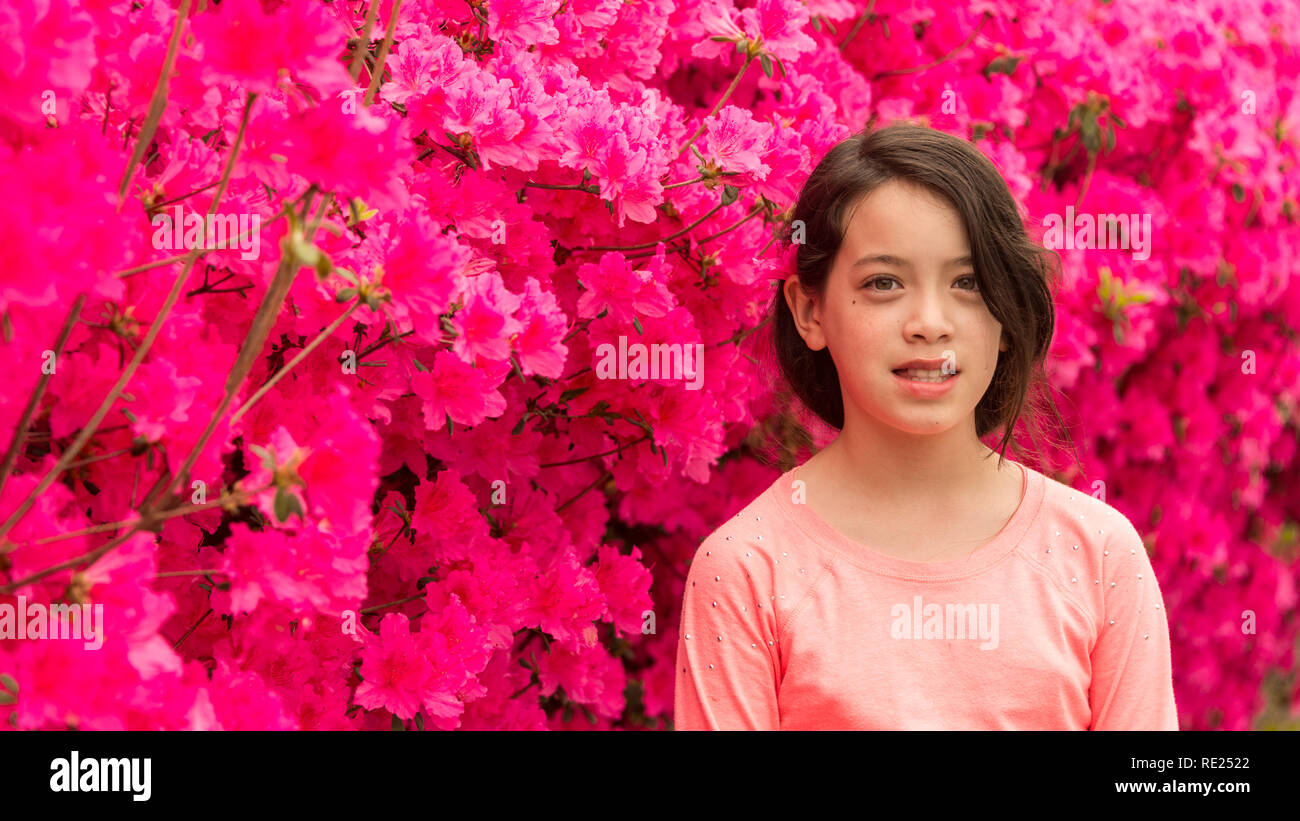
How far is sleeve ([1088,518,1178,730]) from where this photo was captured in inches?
60.2

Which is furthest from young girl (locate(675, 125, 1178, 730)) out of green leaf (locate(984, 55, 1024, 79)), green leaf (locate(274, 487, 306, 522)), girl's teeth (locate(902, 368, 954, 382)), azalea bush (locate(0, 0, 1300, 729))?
green leaf (locate(984, 55, 1024, 79))

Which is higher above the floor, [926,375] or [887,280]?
[887,280]

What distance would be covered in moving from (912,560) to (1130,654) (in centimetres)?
29

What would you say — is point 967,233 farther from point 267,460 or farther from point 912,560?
point 267,460

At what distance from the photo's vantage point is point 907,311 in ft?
5.14

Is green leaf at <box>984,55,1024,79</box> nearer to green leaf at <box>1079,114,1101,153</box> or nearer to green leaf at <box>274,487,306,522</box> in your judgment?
green leaf at <box>1079,114,1101,153</box>

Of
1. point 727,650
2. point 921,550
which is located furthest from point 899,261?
point 727,650

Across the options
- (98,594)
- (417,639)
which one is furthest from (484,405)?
(98,594)

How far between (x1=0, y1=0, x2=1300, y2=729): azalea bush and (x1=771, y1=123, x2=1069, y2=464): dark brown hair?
13 cm

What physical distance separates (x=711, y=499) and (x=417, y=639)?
110 centimetres

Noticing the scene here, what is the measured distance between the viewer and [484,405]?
1610 mm

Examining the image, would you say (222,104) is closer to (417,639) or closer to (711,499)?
(417,639)

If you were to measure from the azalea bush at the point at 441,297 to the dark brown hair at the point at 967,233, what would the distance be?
0.13 m

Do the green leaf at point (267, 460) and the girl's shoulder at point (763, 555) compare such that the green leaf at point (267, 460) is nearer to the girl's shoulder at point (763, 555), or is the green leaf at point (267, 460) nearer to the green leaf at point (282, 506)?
the green leaf at point (282, 506)
